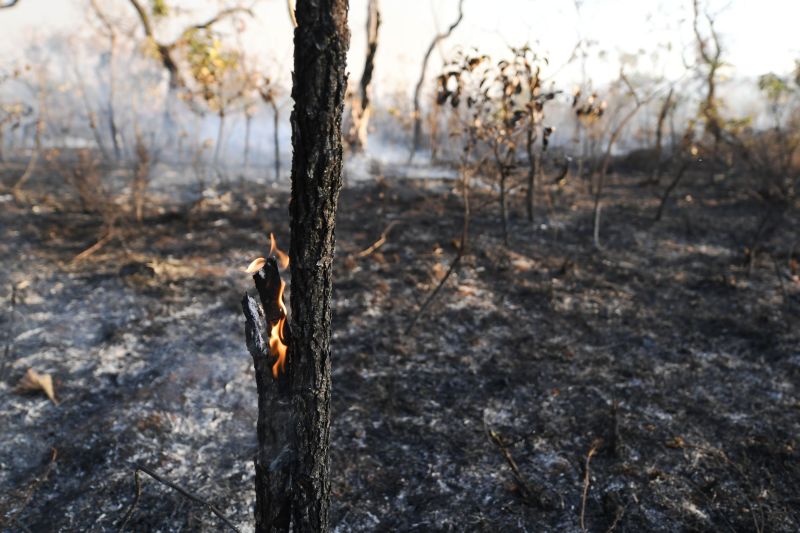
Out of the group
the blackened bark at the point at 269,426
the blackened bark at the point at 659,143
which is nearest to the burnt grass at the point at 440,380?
the blackened bark at the point at 269,426

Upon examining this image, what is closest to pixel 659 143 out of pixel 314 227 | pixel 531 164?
pixel 531 164

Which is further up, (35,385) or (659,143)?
(659,143)

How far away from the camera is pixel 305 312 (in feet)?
5.68

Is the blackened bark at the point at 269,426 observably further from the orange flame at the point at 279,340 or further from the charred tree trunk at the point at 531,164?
the charred tree trunk at the point at 531,164

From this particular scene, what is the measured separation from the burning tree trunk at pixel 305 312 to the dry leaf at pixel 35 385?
3.08m

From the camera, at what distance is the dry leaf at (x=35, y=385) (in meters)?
4.02

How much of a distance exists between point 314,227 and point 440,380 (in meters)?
3.18

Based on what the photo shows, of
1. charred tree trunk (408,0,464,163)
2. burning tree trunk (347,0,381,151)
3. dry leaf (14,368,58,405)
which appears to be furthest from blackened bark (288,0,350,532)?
charred tree trunk (408,0,464,163)

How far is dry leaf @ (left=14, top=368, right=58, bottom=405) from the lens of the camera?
158 inches

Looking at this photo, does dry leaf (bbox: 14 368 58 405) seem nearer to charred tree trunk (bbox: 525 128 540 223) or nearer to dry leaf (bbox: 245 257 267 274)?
dry leaf (bbox: 245 257 267 274)

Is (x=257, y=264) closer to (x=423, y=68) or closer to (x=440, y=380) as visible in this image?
(x=440, y=380)

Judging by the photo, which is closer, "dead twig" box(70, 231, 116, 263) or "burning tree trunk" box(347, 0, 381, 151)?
"dead twig" box(70, 231, 116, 263)

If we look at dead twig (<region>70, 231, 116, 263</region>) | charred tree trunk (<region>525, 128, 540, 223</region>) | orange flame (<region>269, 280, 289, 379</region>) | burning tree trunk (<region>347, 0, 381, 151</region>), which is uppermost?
burning tree trunk (<region>347, 0, 381, 151</region>)

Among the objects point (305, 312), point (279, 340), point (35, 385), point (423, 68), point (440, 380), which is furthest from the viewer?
point (423, 68)
